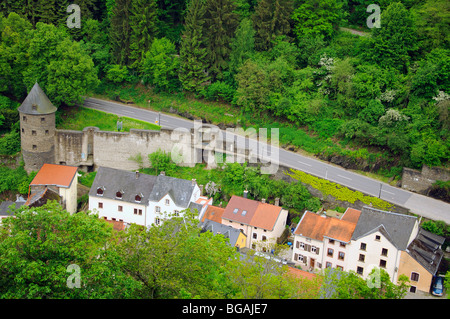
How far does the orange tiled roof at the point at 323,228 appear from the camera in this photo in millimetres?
41531

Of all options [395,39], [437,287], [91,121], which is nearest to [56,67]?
[91,121]

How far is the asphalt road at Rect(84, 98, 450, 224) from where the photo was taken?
1757 inches

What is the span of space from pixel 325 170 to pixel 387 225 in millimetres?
9218

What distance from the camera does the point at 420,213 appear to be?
4400 cm

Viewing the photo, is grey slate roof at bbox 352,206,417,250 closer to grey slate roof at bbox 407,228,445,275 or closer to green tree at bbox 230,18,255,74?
grey slate roof at bbox 407,228,445,275

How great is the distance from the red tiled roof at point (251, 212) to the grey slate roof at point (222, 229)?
166cm

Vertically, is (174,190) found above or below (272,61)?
below

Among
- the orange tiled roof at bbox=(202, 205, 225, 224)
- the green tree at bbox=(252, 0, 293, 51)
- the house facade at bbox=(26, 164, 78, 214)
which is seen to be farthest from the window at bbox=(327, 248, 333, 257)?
the green tree at bbox=(252, 0, 293, 51)

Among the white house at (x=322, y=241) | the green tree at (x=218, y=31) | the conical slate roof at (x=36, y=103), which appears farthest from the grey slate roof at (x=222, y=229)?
the green tree at (x=218, y=31)

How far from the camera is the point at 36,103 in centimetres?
5062

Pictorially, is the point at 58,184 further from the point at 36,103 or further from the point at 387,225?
the point at 387,225

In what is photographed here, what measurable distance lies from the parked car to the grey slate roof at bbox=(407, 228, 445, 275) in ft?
2.51

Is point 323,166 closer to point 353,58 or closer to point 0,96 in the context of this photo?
point 353,58

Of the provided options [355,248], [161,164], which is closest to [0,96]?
[161,164]
